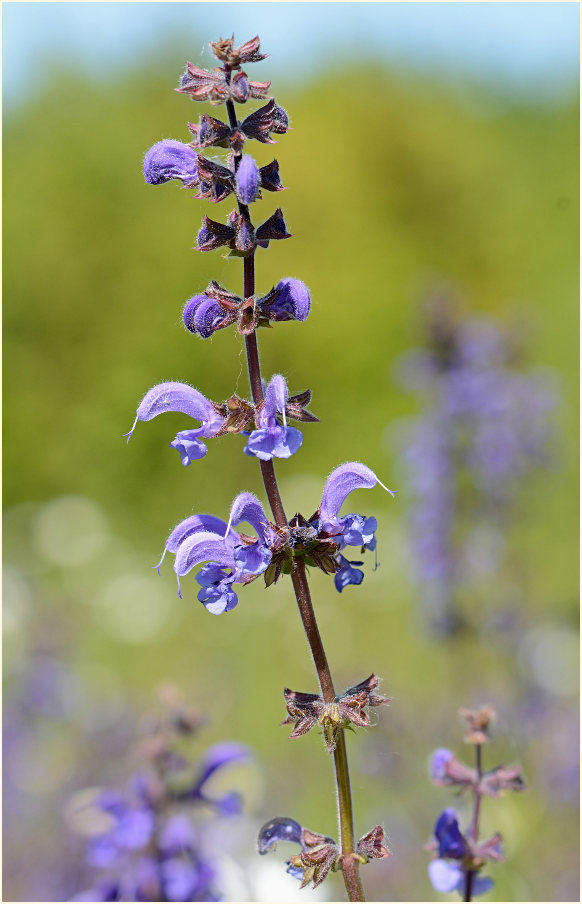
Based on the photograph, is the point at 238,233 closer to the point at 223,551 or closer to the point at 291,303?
the point at 291,303

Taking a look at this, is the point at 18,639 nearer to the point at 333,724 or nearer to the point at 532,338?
the point at 532,338

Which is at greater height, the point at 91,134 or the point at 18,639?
the point at 91,134

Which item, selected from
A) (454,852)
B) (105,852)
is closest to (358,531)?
(454,852)

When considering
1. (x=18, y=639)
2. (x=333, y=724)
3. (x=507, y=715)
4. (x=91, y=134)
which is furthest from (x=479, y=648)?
(x=91, y=134)

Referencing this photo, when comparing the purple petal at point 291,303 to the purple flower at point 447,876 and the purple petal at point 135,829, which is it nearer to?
the purple flower at point 447,876

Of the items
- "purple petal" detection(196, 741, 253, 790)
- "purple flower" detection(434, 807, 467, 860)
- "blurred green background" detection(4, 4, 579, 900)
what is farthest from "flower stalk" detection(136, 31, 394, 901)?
"blurred green background" detection(4, 4, 579, 900)

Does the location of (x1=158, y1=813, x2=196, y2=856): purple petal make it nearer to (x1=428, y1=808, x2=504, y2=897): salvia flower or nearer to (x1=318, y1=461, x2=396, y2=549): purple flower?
(x1=428, y1=808, x2=504, y2=897): salvia flower

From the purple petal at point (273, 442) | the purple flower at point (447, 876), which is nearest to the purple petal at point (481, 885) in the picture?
the purple flower at point (447, 876)
